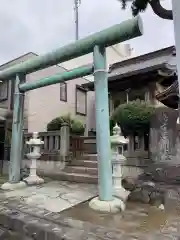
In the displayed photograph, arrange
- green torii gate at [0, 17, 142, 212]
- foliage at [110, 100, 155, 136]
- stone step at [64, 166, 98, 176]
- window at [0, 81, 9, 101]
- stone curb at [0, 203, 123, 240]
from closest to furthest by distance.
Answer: stone curb at [0, 203, 123, 240]
green torii gate at [0, 17, 142, 212]
foliage at [110, 100, 155, 136]
stone step at [64, 166, 98, 176]
window at [0, 81, 9, 101]

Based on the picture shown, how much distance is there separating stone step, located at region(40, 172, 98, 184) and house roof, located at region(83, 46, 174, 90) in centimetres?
591

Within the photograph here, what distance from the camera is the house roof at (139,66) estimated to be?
1039 cm

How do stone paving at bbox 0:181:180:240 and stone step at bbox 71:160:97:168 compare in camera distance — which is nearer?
stone paving at bbox 0:181:180:240

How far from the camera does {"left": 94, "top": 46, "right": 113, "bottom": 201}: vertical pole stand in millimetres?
4062

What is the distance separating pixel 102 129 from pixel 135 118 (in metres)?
2.05

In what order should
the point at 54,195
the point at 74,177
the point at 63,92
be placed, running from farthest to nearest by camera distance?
the point at 63,92 < the point at 74,177 < the point at 54,195

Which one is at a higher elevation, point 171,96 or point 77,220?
point 171,96

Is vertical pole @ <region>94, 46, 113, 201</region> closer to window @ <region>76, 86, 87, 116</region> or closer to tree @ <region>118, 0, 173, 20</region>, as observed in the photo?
tree @ <region>118, 0, 173, 20</region>

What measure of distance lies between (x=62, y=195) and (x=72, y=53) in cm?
323

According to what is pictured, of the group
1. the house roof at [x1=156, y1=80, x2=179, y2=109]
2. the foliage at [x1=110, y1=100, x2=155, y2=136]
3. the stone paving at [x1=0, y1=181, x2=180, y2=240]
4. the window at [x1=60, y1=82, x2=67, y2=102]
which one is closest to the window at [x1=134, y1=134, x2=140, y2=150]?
the foliage at [x1=110, y1=100, x2=155, y2=136]

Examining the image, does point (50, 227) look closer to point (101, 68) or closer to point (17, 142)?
point (101, 68)

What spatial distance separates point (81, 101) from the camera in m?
15.1

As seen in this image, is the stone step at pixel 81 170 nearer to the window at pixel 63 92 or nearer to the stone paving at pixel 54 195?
the stone paving at pixel 54 195

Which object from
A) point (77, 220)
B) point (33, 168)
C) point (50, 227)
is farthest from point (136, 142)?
point (50, 227)
